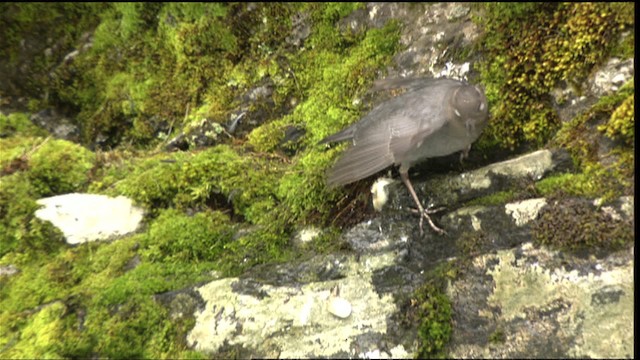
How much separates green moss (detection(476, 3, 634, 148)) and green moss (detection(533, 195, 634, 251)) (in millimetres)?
871

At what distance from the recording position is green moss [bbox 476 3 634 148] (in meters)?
3.65

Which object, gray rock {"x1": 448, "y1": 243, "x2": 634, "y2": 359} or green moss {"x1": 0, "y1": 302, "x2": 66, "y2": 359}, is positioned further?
green moss {"x1": 0, "y1": 302, "x2": 66, "y2": 359}

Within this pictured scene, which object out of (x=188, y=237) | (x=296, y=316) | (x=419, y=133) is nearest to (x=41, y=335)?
(x=188, y=237)

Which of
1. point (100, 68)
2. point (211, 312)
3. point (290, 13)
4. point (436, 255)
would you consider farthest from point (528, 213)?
point (100, 68)

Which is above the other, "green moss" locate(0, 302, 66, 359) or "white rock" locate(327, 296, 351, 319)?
"green moss" locate(0, 302, 66, 359)

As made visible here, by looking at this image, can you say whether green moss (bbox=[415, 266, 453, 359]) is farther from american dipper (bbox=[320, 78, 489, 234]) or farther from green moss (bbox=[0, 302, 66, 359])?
green moss (bbox=[0, 302, 66, 359])

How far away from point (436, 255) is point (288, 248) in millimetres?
1102

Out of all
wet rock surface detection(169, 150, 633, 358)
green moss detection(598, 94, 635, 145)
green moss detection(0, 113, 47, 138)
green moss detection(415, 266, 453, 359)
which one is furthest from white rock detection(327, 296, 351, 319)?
green moss detection(0, 113, 47, 138)

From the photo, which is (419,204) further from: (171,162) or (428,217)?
(171,162)

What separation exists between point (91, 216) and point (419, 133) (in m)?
2.76

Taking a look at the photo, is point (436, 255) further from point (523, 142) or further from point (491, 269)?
point (523, 142)

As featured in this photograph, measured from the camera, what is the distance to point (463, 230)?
317cm

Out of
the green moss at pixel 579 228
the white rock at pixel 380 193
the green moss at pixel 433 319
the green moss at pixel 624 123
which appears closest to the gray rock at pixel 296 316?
the green moss at pixel 433 319

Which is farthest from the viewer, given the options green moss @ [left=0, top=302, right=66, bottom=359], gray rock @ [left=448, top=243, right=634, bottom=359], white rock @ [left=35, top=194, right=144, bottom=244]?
white rock @ [left=35, top=194, right=144, bottom=244]
